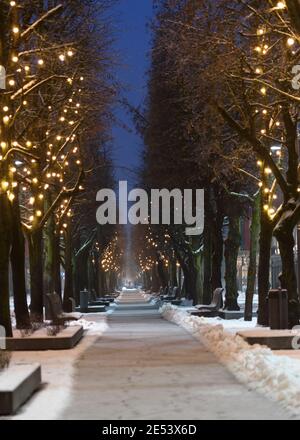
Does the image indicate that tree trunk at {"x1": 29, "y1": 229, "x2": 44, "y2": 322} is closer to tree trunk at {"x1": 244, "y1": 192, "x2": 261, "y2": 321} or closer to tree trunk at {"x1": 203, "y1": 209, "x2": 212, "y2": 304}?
→ tree trunk at {"x1": 244, "y1": 192, "x2": 261, "y2": 321}

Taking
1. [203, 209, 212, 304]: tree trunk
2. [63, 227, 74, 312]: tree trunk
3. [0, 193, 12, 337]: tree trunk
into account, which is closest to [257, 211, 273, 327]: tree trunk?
[0, 193, 12, 337]: tree trunk

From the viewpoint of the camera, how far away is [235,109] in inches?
1101

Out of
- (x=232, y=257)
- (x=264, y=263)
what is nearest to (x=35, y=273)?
(x=264, y=263)

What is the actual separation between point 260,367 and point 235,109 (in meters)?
15.6

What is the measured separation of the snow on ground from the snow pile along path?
2.82 meters

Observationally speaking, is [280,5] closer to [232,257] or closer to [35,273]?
[35,273]

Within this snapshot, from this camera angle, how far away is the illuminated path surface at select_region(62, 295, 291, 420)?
1059cm

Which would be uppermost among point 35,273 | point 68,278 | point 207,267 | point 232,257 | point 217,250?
point 217,250

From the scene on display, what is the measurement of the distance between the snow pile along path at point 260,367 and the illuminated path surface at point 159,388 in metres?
0.18

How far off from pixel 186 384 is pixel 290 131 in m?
10.4

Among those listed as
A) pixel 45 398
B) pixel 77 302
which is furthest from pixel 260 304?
pixel 77 302

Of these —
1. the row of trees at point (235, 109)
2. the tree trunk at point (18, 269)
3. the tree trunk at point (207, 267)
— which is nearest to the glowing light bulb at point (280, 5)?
the row of trees at point (235, 109)
